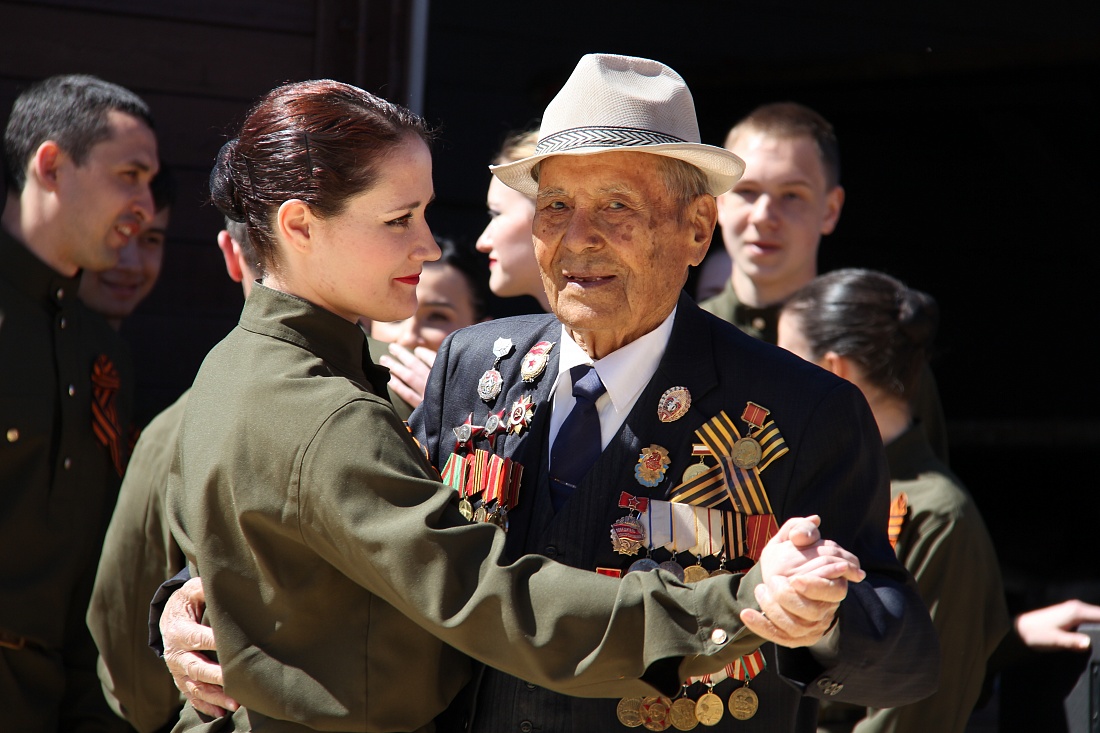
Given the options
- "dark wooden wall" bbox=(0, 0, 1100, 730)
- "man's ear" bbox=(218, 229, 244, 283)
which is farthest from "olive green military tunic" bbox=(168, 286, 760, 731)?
"dark wooden wall" bbox=(0, 0, 1100, 730)

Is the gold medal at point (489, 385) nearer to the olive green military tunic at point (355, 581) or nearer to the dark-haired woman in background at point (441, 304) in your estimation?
the olive green military tunic at point (355, 581)

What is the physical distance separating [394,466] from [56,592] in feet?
6.40

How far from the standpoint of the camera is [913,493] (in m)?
3.10

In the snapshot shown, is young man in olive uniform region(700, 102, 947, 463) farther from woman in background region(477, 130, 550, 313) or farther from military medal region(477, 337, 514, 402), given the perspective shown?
military medal region(477, 337, 514, 402)

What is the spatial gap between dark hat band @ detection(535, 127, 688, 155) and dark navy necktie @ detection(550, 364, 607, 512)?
40cm

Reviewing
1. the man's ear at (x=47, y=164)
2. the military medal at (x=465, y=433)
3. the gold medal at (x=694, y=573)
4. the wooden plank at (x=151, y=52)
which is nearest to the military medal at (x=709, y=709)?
the gold medal at (x=694, y=573)

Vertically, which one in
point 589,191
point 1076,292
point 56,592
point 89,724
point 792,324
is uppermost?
point 589,191

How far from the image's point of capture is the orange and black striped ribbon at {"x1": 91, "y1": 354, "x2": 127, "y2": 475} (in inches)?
137

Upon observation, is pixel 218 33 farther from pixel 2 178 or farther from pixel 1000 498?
pixel 1000 498

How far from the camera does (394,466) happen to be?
1.77m

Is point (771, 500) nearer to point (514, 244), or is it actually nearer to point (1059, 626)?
point (1059, 626)

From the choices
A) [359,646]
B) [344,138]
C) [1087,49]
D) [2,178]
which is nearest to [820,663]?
[359,646]

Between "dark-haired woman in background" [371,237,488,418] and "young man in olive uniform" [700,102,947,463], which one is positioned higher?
"young man in olive uniform" [700,102,947,463]

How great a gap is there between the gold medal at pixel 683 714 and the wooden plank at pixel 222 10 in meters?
2.85
